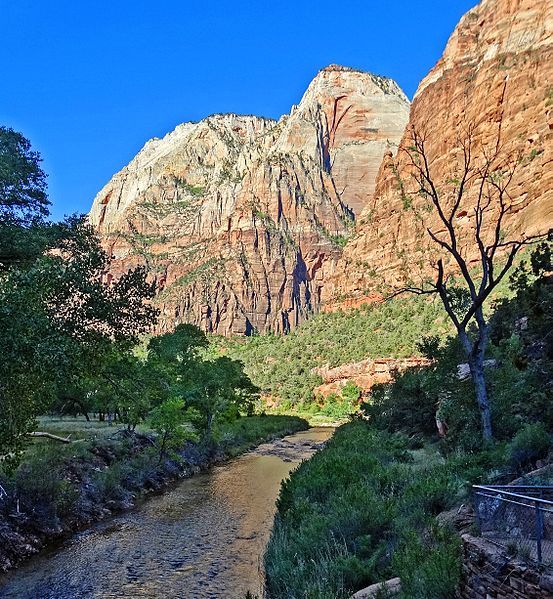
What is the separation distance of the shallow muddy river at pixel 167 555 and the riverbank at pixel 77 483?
80 centimetres

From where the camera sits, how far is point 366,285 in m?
119

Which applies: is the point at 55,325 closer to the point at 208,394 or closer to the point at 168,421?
the point at 168,421

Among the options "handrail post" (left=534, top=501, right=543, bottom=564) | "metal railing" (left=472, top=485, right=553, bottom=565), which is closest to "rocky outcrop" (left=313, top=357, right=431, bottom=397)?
"metal railing" (left=472, top=485, right=553, bottom=565)

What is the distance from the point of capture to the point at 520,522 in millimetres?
5934

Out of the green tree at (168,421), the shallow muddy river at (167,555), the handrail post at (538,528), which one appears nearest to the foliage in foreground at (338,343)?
the green tree at (168,421)

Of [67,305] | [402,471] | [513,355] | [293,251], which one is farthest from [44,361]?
[293,251]

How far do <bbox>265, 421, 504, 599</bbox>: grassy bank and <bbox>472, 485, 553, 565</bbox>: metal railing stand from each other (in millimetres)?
740

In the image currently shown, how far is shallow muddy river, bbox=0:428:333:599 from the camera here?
12213mm

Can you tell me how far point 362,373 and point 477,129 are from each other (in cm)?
6042

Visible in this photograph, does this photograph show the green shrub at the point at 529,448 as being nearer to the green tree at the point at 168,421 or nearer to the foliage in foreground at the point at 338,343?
the green tree at the point at 168,421

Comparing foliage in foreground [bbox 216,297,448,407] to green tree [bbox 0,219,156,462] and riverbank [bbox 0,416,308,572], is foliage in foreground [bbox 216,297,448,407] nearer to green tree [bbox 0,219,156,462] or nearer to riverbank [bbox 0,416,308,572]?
riverbank [bbox 0,416,308,572]

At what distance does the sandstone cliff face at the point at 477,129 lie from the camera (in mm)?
79812

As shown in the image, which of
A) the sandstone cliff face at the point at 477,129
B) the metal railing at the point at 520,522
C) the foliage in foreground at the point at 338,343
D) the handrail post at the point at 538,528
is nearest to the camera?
the handrail post at the point at 538,528

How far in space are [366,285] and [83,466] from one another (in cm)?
10362
